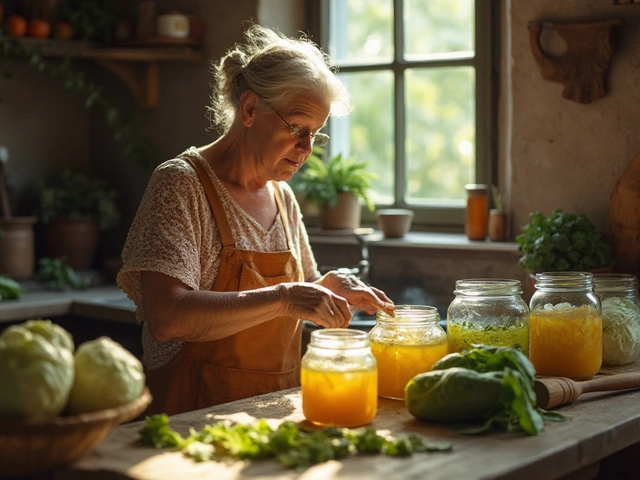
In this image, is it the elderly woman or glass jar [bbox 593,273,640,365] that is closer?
the elderly woman

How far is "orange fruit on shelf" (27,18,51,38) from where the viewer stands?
13.8ft

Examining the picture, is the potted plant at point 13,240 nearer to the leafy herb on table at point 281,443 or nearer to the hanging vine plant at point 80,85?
the hanging vine plant at point 80,85

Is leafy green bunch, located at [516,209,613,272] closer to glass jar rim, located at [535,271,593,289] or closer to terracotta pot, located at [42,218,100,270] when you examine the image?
glass jar rim, located at [535,271,593,289]

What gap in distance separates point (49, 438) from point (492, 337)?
1.09 m

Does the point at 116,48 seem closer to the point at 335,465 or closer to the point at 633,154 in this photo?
the point at 633,154

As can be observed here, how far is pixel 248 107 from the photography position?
241 centimetres

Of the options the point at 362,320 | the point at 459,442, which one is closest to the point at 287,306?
the point at 459,442

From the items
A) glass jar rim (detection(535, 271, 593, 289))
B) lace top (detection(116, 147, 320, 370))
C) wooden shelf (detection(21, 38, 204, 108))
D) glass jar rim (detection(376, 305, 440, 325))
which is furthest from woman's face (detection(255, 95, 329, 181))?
wooden shelf (detection(21, 38, 204, 108))

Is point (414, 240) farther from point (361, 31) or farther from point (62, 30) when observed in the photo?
point (62, 30)

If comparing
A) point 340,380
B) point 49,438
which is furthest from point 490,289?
point 49,438

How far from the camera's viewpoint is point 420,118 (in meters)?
3.91

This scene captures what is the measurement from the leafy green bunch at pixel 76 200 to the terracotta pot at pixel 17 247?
0.41 ft

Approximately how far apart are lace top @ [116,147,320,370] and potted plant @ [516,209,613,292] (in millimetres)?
824

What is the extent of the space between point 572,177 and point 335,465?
1938 mm
